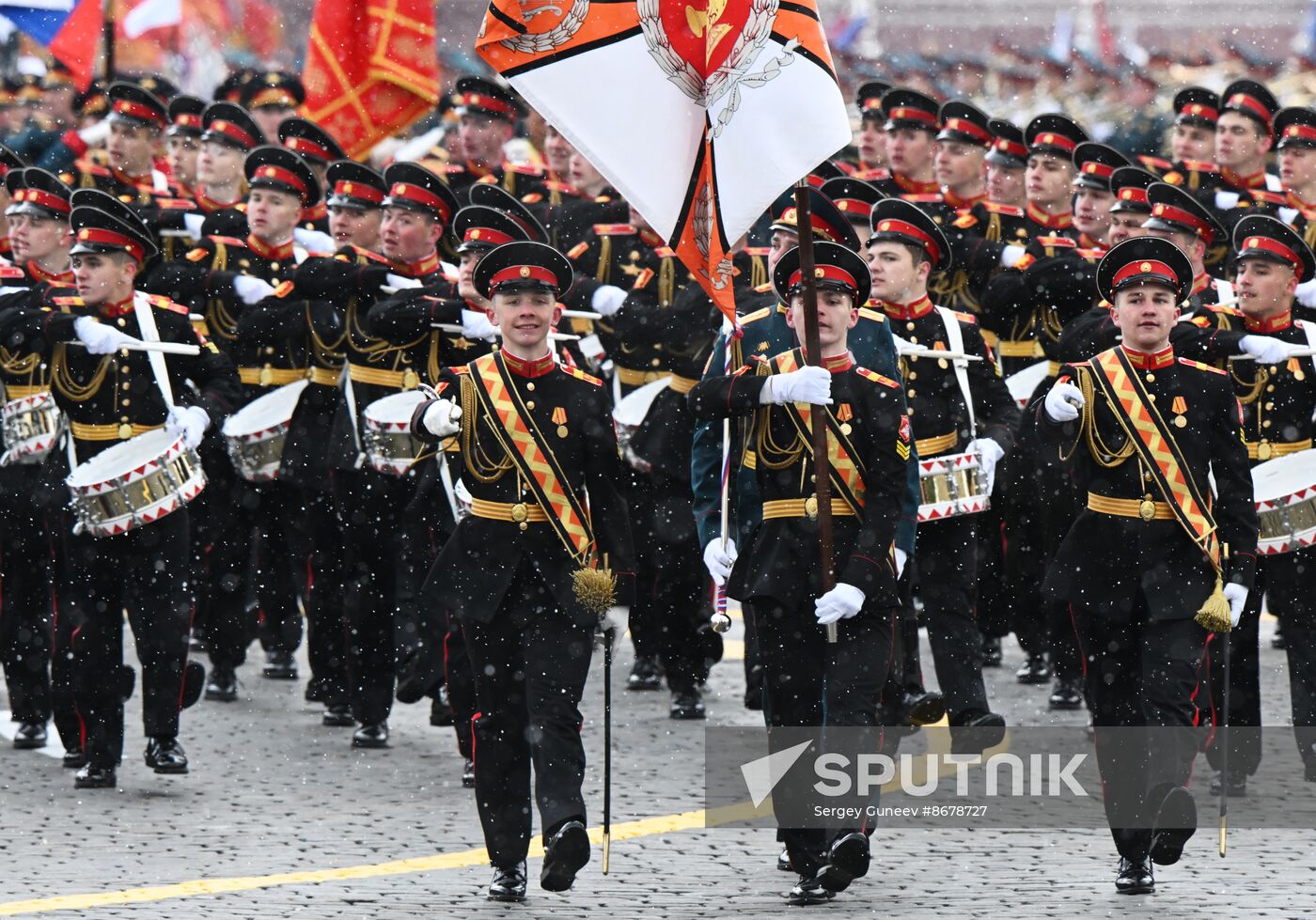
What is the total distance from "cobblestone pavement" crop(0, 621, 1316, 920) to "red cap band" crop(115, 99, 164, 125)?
14.0 feet

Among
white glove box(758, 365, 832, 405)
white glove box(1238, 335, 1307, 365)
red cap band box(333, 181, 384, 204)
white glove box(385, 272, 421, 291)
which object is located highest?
red cap band box(333, 181, 384, 204)

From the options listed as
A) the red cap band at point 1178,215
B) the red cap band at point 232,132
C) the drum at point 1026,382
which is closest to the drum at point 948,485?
the red cap band at point 1178,215

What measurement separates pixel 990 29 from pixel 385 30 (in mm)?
29259

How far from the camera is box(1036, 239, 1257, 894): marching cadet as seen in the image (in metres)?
9.75

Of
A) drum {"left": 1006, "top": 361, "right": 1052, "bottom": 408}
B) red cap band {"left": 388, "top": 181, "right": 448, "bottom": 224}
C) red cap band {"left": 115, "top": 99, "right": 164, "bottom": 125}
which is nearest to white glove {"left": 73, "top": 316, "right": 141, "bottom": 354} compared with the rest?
red cap band {"left": 388, "top": 181, "right": 448, "bottom": 224}

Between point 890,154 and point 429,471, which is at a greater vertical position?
point 890,154

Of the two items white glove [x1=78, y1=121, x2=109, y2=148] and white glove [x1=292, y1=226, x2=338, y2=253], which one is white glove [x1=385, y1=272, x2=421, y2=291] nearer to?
white glove [x1=292, y1=226, x2=338, y2=253]

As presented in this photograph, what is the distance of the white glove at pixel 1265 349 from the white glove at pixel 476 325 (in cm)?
326

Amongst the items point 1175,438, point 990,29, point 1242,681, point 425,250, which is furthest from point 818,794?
point 990,29

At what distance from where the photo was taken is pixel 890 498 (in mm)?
9766

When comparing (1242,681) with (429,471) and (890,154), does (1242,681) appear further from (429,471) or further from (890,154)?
(890,154)

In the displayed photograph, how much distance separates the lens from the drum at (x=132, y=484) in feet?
37.5

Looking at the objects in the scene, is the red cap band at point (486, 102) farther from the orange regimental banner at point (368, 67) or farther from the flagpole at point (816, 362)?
the flagpole at point (816, 362)

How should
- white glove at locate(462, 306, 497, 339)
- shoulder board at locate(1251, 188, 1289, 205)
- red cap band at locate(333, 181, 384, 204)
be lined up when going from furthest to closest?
1. shoulder board at locate(1251, 188, 1289, 205)
2. red cap band at locate(333, 181, 384, 204)
3. white glove at locate(462, 306, 497, 339)
